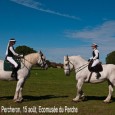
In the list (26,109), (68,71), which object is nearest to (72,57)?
(68,71)

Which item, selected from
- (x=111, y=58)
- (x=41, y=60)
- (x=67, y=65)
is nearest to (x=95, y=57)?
(x=67, y=65)

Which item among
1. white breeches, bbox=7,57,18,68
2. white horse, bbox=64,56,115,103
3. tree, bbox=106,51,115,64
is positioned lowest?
white horse, bbox=64,56,115,103

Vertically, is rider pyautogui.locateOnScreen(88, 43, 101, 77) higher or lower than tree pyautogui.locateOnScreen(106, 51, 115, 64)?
lower

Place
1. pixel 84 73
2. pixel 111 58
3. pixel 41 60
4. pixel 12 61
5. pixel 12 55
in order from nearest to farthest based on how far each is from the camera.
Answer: pixel 12 61, pixel 12 55, pixel 84 73, pixel 41 60, pixel 111 58

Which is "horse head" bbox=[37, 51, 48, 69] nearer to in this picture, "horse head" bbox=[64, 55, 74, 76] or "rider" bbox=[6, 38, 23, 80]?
"horse head" bbox=[64, 55, 74, 76]

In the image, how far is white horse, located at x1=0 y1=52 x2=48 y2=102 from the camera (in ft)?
54.0

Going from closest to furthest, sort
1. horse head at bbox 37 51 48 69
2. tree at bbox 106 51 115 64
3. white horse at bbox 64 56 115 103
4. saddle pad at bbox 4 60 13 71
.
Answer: saddle pad at bbox 4 60 13 71 < white horse at bbox 64 56 115 103 < horse head at bbox 37 51 48 69 < tree at bbox 106 51 115 64

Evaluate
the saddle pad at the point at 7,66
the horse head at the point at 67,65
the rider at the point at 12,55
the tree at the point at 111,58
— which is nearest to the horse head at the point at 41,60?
the horse head at the point at 67,65

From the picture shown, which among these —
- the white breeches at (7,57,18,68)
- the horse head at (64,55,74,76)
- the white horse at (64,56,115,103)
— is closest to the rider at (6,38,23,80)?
the white breeches at (7,57,18,68)

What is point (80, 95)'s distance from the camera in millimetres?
17406

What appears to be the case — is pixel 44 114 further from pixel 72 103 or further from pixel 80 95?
pixel 80 95

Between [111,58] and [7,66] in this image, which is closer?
[7,66]

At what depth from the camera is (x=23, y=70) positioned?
54.7ft

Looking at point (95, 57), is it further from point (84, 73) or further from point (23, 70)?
point (23, 70)
